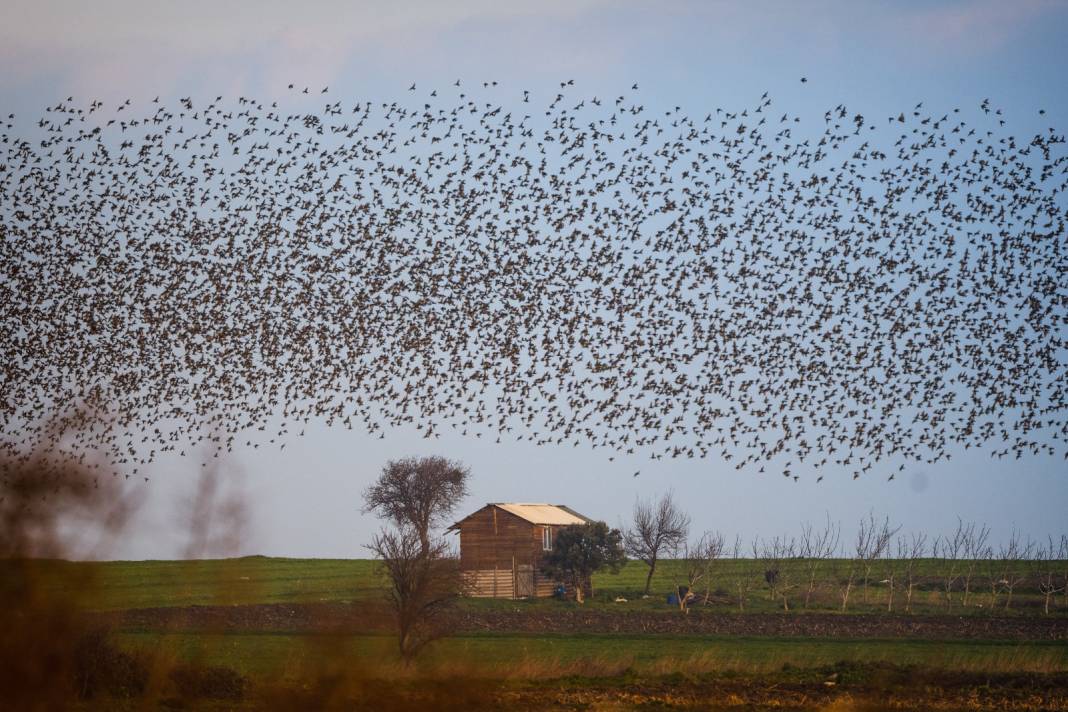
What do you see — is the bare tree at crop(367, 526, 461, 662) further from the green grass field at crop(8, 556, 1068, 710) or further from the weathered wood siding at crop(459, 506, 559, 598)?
the weathered wood siding at crop(459, 506, 559, 598)

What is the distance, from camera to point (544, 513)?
238 feet

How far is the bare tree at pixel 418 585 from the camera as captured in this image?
105 ft

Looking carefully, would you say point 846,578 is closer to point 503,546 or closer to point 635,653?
point 503,546

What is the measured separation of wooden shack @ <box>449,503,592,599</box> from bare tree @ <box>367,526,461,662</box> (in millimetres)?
30677

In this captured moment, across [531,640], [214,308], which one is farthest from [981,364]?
[531,640]

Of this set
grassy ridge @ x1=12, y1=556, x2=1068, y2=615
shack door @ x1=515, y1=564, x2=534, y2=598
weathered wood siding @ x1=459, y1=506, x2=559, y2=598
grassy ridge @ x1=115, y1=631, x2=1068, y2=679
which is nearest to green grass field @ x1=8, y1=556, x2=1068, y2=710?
grassy ridge @ x1=115, y1=631, x2=1068, y2=679

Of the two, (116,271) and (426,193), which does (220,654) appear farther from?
(426,193)

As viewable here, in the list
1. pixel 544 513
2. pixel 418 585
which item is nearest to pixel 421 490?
pixel 544 513

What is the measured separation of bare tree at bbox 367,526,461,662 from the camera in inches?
1254

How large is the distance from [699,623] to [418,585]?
18.4 m

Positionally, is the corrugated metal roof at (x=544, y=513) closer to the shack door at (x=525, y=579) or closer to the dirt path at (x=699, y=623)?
the shack door at (x=525, y=579)

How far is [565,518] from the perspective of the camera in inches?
2869

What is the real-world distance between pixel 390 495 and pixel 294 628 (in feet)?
126

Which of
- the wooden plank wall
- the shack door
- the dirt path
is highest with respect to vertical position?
the wooden plank wall
